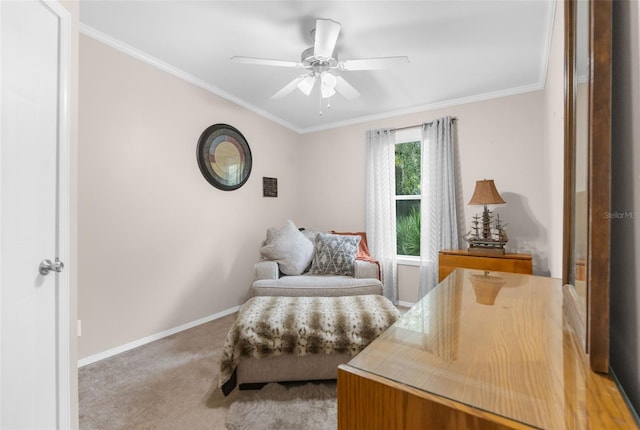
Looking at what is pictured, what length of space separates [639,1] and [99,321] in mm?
2990

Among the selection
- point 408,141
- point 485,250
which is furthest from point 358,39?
point 485,250

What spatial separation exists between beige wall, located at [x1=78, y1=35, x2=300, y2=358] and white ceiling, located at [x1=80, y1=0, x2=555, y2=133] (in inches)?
9.5

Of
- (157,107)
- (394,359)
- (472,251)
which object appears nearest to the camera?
(394,359)

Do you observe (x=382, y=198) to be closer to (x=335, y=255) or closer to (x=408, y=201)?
(x=408, y=201)

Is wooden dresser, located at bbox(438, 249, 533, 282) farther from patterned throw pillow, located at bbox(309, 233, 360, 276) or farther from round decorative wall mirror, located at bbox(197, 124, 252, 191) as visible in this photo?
round decorative wall mirror, located at bbox(197, 124, 252, 191)

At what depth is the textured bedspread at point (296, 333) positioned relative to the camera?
5.63 ft

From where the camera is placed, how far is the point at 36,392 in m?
1.10

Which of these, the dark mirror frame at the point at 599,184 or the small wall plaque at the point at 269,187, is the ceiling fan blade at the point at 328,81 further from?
the dark mirror frame at the point at 599,184

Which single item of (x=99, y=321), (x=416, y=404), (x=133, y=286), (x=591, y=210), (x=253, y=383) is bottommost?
(x=253, y=383)

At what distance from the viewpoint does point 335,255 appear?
9.88 feet

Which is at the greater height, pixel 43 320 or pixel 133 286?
pixel 43 320

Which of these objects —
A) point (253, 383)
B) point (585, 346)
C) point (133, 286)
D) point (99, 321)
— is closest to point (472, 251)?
point (253, 383)

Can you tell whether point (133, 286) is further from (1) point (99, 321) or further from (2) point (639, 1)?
(2) point (639, 1)

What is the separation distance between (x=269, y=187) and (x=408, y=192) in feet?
5.98
